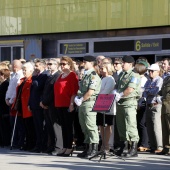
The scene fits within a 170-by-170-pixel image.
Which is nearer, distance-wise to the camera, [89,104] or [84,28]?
[89,104]

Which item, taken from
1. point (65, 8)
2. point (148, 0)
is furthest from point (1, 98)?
point (65, 8)

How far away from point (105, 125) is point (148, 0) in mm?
17221

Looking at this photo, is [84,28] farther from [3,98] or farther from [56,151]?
[56,151]

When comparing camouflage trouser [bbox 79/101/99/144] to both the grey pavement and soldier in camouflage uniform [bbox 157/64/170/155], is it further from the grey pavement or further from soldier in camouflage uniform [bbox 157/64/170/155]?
soldier in camouflage uniform [bbox 157/64/170/155]

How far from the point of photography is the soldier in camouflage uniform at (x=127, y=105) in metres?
15.1

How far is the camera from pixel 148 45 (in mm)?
32281

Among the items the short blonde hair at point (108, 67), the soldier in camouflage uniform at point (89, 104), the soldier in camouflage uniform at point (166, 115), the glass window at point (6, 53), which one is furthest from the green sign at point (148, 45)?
the soldier in camouflage uniform at point (89, 104)

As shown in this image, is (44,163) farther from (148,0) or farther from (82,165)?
(148,0)

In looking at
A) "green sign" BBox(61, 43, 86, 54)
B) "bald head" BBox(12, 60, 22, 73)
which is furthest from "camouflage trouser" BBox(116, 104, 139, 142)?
"green sign" BBox(61, 43, 86, 54)

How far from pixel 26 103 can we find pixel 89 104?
274cm

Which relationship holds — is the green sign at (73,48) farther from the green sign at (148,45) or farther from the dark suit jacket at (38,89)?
the dark suit jacket at (38,89)

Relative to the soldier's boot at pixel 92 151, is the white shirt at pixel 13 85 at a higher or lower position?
higher

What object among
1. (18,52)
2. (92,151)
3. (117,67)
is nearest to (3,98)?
(117,67)

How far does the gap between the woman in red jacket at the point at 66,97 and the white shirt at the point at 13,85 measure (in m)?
2.39
